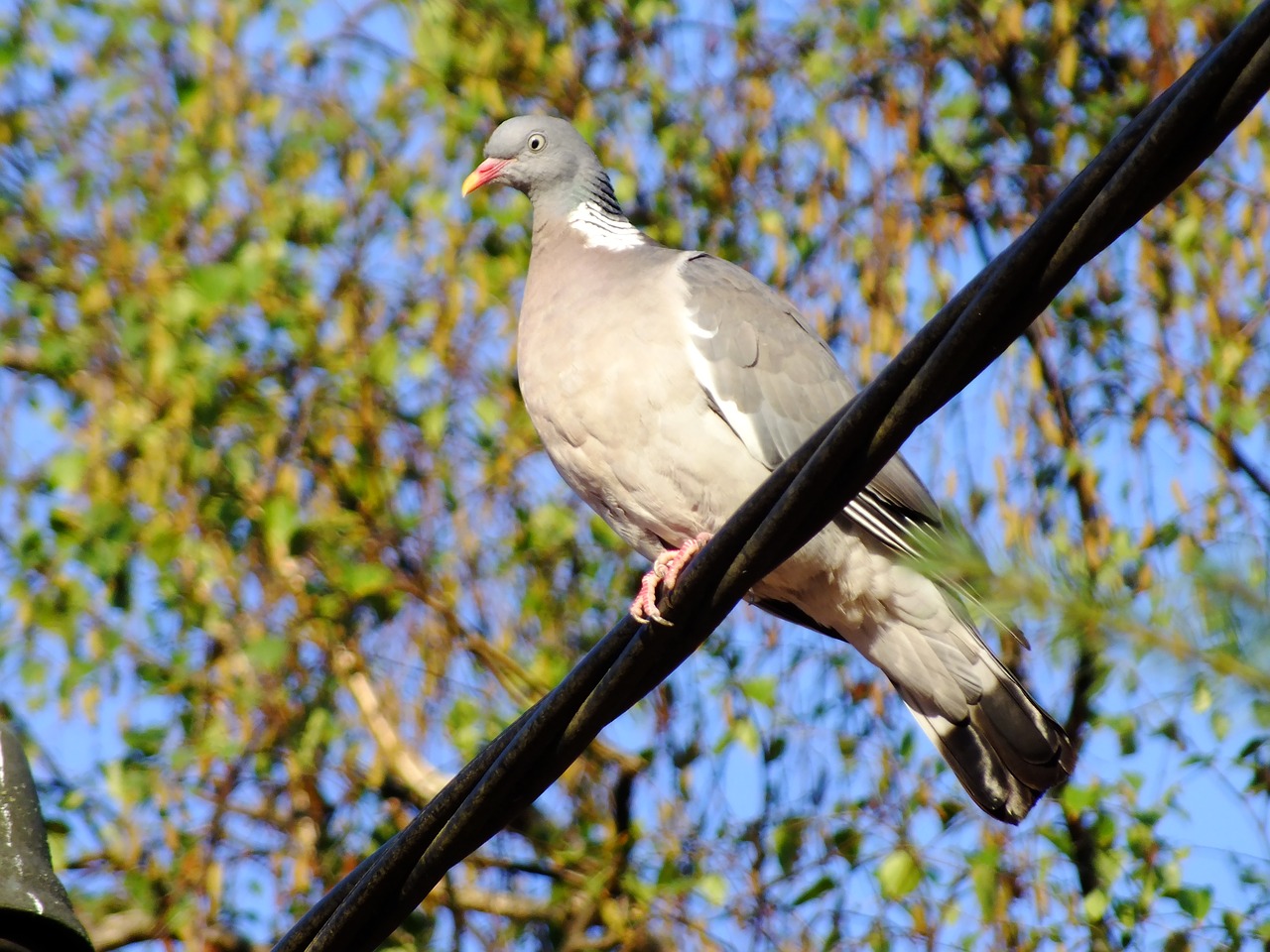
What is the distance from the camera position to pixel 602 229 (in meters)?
3.69

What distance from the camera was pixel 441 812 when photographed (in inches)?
73.2

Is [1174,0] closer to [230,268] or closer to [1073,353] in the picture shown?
[1073,353]

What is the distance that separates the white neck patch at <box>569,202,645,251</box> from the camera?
11.8 feet

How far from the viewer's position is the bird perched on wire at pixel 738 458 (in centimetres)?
305

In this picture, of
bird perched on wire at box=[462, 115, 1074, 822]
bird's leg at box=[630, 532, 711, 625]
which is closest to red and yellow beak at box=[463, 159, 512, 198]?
bird perched on wire at box=[462, 115, 1074, 822]

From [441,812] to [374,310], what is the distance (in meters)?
3.30

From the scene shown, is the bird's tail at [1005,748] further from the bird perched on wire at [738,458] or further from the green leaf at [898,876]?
the green leaf at [898,876]

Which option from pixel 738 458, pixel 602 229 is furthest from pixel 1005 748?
pixel 602 229

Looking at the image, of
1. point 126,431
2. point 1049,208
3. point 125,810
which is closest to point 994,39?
point 126,431

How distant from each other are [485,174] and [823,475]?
2.59 metres

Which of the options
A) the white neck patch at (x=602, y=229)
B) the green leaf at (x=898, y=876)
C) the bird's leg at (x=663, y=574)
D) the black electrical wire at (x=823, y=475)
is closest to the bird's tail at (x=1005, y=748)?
the bird's leg at (x=663, y=574)

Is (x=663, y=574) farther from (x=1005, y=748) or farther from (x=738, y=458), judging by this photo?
(x=1005, y=748)

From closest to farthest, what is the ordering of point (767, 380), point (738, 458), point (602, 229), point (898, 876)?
point (738, 458) < point (767, 380) < point (602, 229) < point (898, 876)

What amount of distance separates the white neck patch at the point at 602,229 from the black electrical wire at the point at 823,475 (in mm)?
1827
